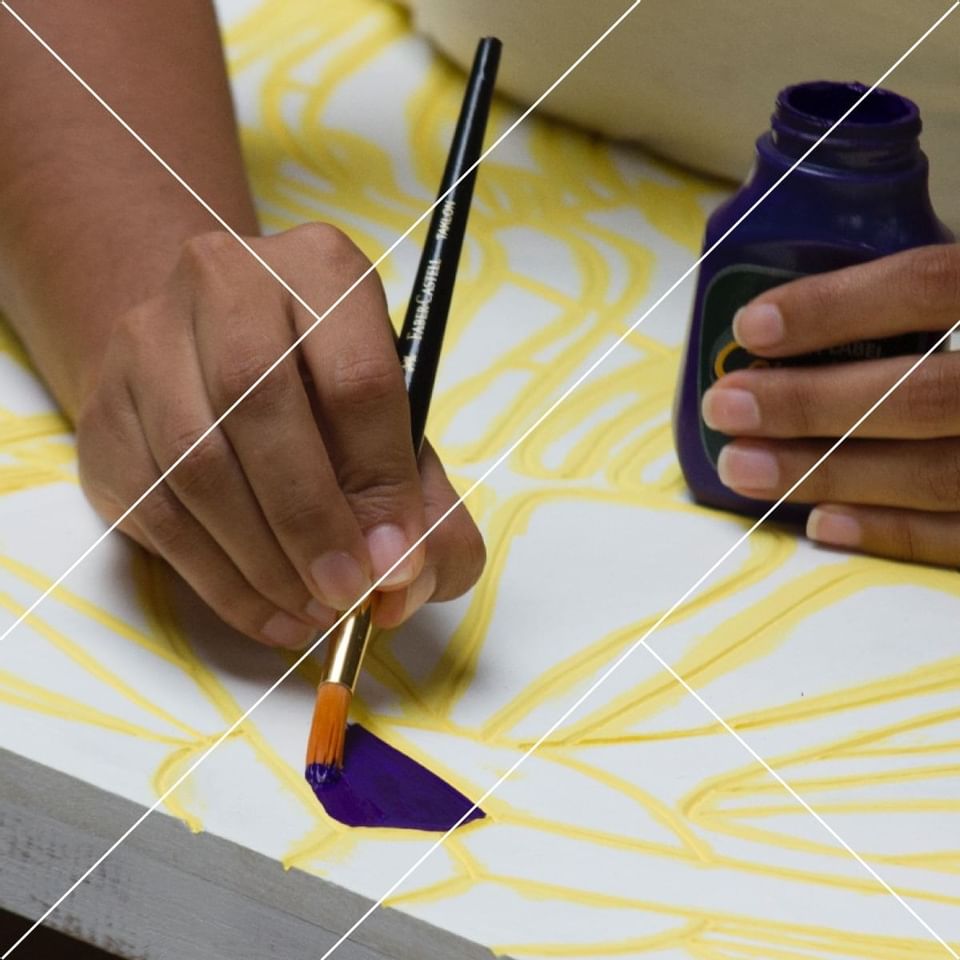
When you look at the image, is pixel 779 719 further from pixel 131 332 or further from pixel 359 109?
pixel 359 109

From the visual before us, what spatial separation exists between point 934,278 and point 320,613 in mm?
215

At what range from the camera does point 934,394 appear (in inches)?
18.7

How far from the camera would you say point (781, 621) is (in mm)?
458

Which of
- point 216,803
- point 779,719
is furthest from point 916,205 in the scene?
point 216,803

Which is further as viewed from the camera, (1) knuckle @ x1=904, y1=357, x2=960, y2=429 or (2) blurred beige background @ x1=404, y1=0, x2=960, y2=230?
(2) blurred beige background @ x1=404, y1=0, x2=960, y2=230

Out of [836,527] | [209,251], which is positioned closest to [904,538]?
[836,527]

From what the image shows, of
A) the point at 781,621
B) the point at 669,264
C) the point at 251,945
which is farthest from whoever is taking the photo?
the point at 669,264

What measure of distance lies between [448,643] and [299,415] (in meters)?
0.09

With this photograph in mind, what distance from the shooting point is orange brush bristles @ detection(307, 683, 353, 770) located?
1.25ft

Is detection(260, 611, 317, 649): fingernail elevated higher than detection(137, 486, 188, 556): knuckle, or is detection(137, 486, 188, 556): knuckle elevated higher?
detection(137, 486, 188, 556): knuckle

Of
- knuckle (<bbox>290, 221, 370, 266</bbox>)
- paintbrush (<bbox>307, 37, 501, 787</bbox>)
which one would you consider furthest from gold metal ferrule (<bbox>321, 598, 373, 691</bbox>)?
knuckle (<bbox>290, 221, 370, 266</bbox>)
